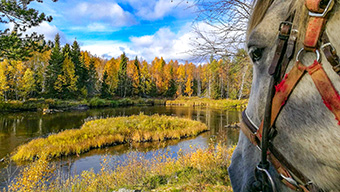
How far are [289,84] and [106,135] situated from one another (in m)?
16.1

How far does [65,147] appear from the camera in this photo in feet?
41.2

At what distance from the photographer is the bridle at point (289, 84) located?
59cm

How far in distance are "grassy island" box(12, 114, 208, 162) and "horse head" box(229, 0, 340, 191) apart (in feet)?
36.9

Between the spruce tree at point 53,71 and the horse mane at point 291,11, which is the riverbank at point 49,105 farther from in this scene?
the horse mane at point 291,11

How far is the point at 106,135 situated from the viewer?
1550 centimetres

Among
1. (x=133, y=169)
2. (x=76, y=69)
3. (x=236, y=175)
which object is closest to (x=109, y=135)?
(x=133, y=169)

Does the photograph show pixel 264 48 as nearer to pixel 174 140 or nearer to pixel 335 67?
pixel 335 67

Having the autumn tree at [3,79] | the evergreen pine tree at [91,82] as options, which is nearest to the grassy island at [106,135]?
the autumn tree at [3,79]

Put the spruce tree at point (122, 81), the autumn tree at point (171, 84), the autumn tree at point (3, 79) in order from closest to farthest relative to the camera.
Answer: the autumn tree at point (3, 79) → the spruce tree at point (122, 81) → the autumn tree at point (171, 84)

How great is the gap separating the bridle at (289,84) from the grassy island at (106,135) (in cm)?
1121

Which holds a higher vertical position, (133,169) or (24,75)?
(24,75)

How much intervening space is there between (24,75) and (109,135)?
100 ft

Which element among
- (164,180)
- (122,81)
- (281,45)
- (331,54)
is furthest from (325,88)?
(122,81)

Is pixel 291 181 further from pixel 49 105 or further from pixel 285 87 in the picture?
pixel 49 105
